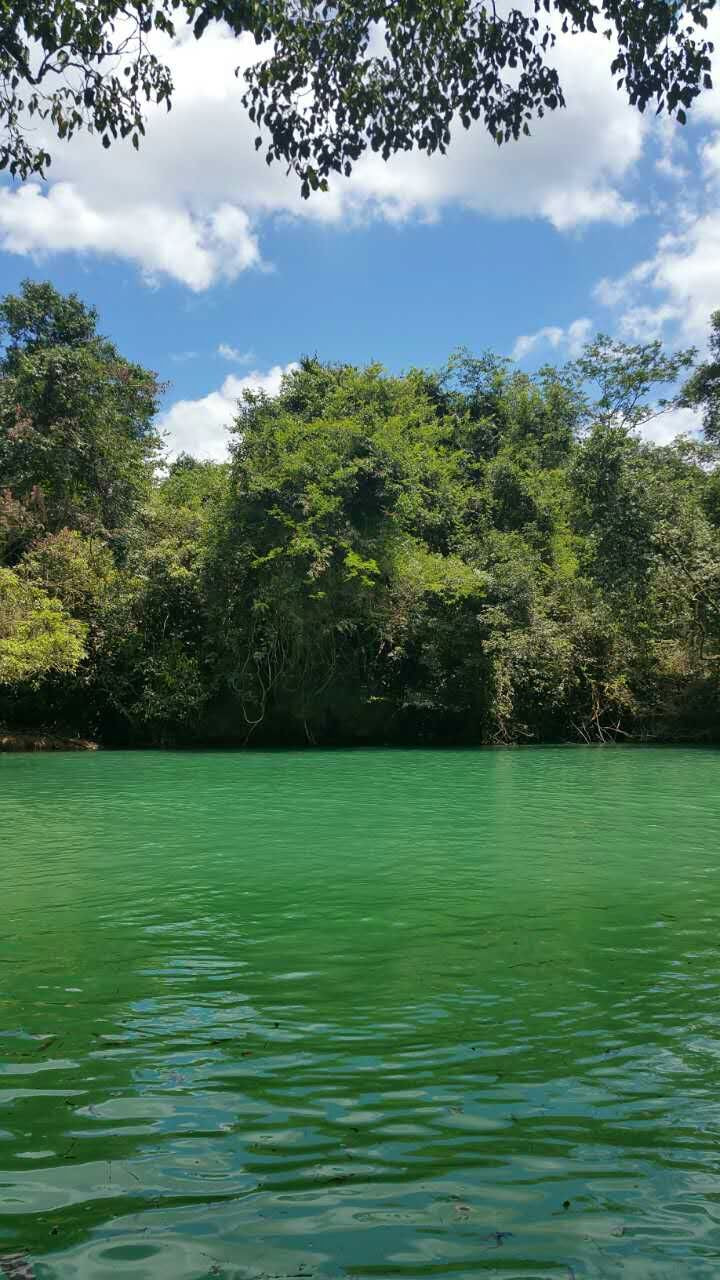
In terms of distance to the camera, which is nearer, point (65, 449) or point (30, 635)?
point (30, 635)

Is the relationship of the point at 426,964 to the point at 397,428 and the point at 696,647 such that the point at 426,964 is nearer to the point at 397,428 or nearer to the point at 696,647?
the point at 397,428

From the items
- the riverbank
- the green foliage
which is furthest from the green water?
the riverbank

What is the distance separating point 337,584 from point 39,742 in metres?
8.93

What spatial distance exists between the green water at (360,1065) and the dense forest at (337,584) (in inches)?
643

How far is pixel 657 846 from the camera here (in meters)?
9.05

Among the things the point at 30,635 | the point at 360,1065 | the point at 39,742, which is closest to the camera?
the point at 360,1065

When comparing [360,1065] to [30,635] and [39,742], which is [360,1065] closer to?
[30,635]

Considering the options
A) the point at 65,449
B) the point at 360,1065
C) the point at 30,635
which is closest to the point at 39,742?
the point at 30,635

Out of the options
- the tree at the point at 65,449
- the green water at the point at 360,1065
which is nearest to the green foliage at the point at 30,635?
the tree at the point at 65,449

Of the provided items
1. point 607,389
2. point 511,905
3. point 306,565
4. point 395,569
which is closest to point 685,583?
point 607,389

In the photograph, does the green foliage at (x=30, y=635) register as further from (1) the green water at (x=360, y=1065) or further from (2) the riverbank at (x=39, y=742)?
(1) the green water at (x=360, y=1065)

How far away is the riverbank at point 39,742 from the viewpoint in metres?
24.6

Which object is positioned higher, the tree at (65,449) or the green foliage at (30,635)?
the tree at (65,449)

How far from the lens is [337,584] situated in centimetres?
2433
